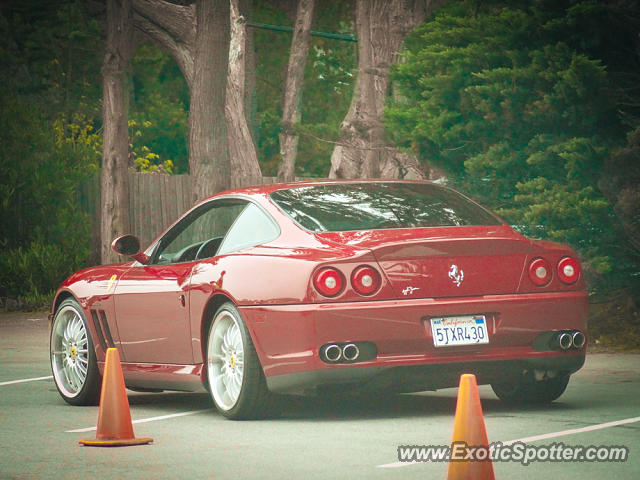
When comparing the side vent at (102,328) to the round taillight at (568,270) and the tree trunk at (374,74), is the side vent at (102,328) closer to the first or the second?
the round taillight at (568,270)

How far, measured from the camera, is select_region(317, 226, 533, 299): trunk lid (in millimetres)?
8531

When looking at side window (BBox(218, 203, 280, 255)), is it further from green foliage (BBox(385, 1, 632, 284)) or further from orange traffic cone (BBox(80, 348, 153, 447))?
green foliage (BBox(385, 1, 632, 284))

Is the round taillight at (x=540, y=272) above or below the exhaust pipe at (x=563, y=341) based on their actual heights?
above

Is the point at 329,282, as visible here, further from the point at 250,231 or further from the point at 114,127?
the point at 114,127

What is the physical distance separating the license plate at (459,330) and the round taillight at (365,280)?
416 millimetres

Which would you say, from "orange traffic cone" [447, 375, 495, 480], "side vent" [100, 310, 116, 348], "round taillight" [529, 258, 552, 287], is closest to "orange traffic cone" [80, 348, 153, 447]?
"side vent" [100, 310, 116, 348]

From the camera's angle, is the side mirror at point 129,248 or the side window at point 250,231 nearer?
the side window at point 250,231

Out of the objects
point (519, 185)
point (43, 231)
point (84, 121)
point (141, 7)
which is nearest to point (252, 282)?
point (519, 185)

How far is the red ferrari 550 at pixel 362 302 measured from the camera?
27.8ft

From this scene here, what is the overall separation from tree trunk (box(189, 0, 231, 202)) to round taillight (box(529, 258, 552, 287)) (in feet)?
47.2

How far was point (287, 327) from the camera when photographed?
8508 mm

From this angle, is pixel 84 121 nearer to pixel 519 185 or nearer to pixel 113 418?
pixel 519 185

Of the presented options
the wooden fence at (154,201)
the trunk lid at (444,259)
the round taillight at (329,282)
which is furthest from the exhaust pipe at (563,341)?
the wooden fence at (154,201)

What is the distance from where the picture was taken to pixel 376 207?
9.36 meters
